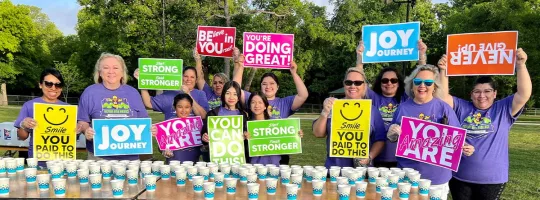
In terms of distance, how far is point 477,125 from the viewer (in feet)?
14.1

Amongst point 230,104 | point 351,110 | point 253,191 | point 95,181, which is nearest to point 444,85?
point 351,110

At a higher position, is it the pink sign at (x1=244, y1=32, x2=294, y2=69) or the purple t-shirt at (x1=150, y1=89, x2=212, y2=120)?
the pink sign at (x1=244, y1=32, x2=294, y2=69)

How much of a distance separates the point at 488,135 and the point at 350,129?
1337 millimetres

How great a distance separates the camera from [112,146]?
4527mm

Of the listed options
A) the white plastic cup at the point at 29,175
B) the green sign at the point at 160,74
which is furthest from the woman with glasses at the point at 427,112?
the white plastic cup at the point at 29,175

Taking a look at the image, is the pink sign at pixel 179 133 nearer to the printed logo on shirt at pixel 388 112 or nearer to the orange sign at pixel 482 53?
the printed logo on shirt at pixel 388 112

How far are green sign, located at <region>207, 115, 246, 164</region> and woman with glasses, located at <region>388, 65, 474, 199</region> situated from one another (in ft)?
5.13

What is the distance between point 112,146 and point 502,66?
4370 mm

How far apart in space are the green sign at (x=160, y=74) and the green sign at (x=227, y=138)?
1389mm

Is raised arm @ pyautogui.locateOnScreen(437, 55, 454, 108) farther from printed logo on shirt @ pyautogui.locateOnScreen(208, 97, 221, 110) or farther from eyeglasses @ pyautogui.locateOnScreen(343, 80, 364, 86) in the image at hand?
printed logo on shirt @ pyautogui.locateOnScreen(208, 97, 221, 110)

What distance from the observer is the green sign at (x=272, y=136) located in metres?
4.78

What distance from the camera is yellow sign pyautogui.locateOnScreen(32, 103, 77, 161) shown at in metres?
4.50

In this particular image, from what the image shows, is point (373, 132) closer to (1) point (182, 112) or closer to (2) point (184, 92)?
(1) point (182, 112)

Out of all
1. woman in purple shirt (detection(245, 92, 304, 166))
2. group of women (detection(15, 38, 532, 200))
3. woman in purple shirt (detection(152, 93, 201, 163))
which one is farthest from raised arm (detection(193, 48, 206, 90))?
woman in purple shirt (detection(245, 92, 304, 166))
